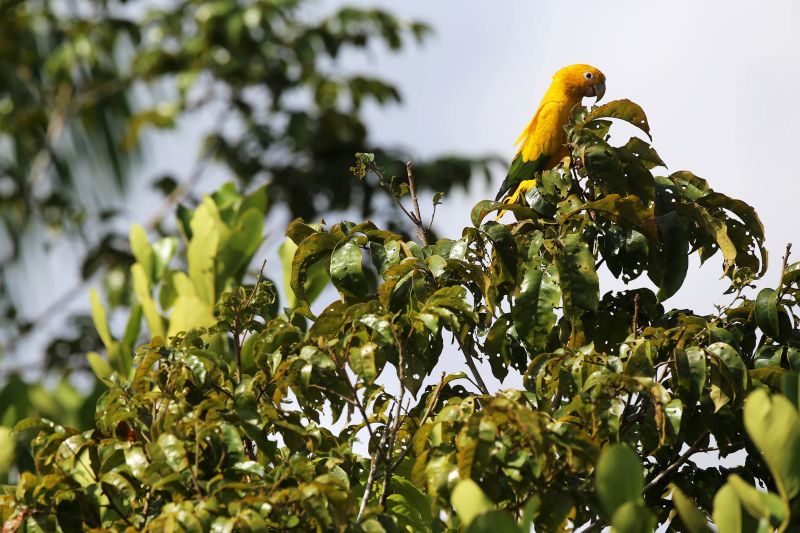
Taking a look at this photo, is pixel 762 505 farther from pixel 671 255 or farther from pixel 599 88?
pixel 599 88

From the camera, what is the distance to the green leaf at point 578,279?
1660 millimetres

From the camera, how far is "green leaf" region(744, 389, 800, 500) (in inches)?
46.3

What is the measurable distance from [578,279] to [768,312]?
1.11 ft

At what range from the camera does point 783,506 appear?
1.22m

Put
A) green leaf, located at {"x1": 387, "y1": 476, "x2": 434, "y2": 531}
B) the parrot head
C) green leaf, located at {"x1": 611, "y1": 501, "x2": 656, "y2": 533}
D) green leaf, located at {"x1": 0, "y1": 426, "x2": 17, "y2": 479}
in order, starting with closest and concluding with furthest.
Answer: green leaf, located at {"x1": 611, "y1": 501, "x2": 656, "y2": 533} → green leaf, located at {"x1": 387, "y1": 476, "x2": 434, "y2": 531} → green leaf, located at {"x1": 0, "y1": 426, "x2": 17, "y2": 479} → the parrot head

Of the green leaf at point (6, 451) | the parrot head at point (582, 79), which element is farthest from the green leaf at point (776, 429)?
the parrot head at point (582, 79)

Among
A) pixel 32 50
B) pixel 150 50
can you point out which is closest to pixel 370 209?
pixel 150 50

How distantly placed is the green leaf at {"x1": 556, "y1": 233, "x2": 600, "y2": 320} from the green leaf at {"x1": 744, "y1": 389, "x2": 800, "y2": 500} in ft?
1.62

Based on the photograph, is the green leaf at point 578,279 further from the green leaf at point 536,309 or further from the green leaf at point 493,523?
the green leaf at point 493,523

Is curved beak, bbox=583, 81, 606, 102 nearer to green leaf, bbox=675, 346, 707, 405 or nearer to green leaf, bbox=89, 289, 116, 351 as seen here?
green leaf, bbox=89, 289, 116, 351

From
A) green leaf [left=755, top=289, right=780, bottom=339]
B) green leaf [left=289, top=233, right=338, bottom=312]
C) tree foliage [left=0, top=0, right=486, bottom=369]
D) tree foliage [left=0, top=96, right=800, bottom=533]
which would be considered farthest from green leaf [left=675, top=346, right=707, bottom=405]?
tree foliage [left=0, top=0, right=486, bottom=369]

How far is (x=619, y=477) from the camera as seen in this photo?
1.17 metres

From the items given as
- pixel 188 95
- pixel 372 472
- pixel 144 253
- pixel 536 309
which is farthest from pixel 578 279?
pixel 188 95

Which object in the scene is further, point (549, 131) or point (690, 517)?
point (549, 131)
